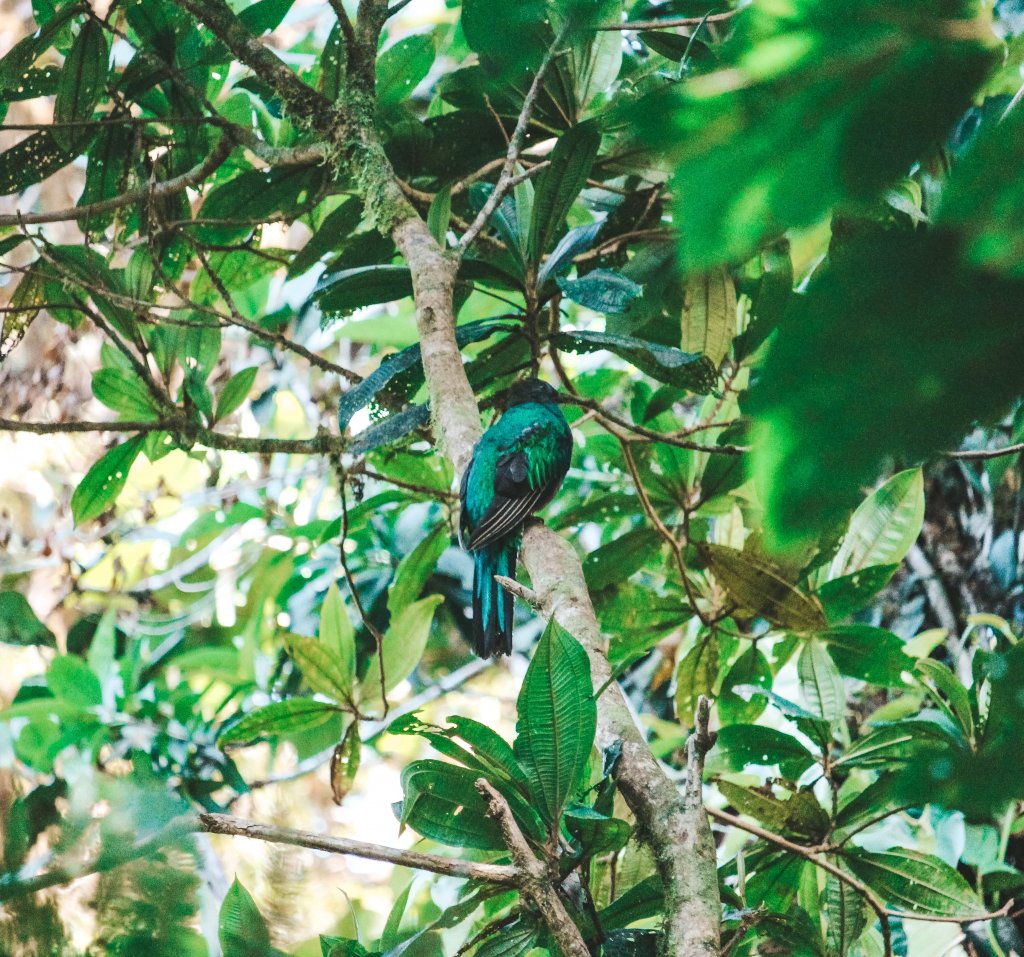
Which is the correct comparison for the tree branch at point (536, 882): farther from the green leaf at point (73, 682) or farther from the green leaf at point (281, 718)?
the green leaf at point (73, 682)

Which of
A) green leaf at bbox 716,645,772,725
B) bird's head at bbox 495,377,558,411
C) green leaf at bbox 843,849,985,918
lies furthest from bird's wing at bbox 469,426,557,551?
green leaf at bbox 843,849,985,918

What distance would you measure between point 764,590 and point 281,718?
123 cm

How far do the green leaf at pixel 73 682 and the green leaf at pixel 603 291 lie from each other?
2.73 metres

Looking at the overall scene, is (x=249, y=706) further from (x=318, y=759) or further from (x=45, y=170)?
(x=45, y=170)

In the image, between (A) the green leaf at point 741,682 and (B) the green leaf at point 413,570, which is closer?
(A) the green leaf at point 741,682

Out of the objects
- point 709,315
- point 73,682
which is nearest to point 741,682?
point 709,315

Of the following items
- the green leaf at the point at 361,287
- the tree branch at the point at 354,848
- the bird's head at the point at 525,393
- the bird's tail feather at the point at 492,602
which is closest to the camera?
the tree branch at the point at 354,848

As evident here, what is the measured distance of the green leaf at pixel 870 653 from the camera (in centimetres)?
232

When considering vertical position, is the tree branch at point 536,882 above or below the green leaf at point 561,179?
below

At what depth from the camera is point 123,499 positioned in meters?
5.77

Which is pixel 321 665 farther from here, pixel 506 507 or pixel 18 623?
pixel 18 623

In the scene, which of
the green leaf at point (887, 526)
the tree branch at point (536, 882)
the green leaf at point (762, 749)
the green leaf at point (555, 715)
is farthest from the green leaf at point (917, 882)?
the tree branch at point (536, 882)

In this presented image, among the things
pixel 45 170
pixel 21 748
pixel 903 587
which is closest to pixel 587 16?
pixel 45 170

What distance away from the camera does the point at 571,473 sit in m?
3.98
